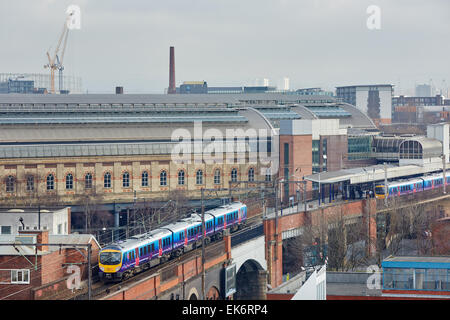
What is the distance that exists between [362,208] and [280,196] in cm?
872

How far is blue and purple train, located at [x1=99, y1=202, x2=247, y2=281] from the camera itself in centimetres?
3712

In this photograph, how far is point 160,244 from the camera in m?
42.4

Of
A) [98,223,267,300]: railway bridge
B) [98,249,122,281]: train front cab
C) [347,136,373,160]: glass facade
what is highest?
[347,136,373,160]: glass facade

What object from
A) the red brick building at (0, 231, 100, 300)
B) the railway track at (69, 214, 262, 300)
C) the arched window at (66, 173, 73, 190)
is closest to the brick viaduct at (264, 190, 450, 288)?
the railway track at (69, 214, 262, 300)

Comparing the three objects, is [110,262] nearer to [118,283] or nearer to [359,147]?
[118,283]

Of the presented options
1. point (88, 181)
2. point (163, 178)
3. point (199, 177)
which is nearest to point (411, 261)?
point (88, 181)

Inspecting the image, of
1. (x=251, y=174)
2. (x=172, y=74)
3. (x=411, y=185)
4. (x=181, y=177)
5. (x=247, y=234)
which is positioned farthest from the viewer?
(x=172, y=74)

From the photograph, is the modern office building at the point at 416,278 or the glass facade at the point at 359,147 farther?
the glass facade at the point at 359,147

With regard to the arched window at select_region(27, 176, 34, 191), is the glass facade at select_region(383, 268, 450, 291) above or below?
below

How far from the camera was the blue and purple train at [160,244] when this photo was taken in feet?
122

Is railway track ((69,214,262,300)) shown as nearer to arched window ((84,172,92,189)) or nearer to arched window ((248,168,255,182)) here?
arched window ((84,172,92,189))

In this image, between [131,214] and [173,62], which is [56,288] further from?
[173,62]

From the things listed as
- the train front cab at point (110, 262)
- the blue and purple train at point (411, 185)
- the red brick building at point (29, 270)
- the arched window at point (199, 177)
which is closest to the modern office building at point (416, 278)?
the train front cab at point (110, 262)

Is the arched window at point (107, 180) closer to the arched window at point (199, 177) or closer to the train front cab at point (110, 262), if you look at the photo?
the arched window at point (199, 177)
